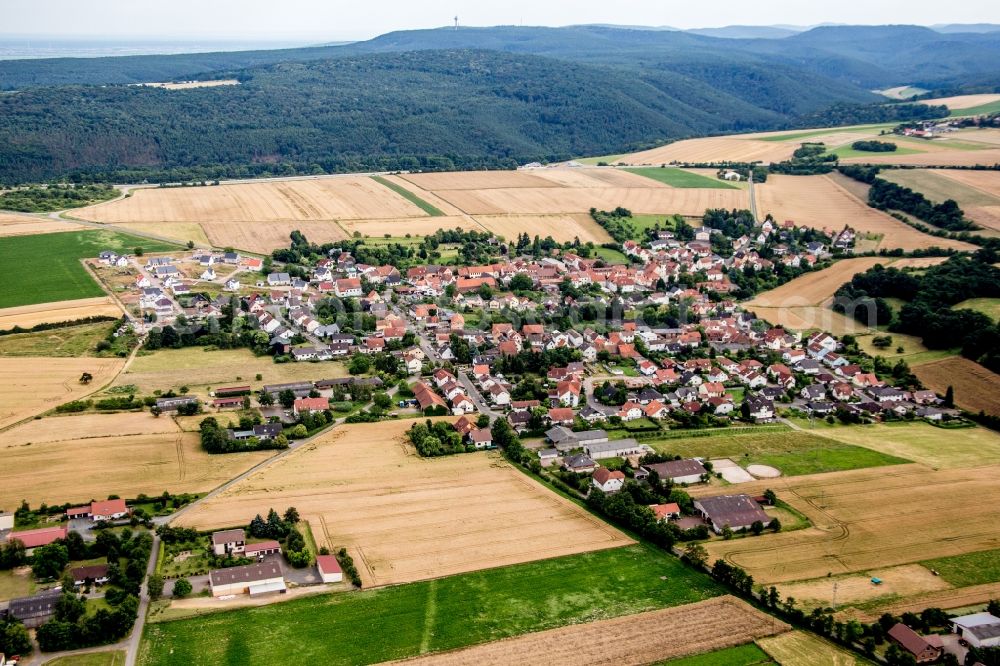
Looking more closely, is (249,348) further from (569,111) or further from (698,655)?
(569,111)

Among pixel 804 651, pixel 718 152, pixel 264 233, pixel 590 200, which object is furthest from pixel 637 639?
pixel 718 152

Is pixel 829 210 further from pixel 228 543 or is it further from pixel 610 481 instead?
pixel 228 543

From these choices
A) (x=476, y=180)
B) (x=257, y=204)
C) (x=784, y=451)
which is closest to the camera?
(x=784, y=451)

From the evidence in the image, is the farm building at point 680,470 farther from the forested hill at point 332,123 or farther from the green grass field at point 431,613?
the forested hill at point 332,123

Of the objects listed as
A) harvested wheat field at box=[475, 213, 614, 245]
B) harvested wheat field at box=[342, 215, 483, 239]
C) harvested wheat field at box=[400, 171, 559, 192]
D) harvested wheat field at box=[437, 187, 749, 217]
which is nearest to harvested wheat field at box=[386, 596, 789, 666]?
harvested wheat field at box=[475, 213, 614, 245]

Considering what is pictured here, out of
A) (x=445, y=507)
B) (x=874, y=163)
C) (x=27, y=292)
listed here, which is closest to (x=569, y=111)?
(x=874, y=163)
